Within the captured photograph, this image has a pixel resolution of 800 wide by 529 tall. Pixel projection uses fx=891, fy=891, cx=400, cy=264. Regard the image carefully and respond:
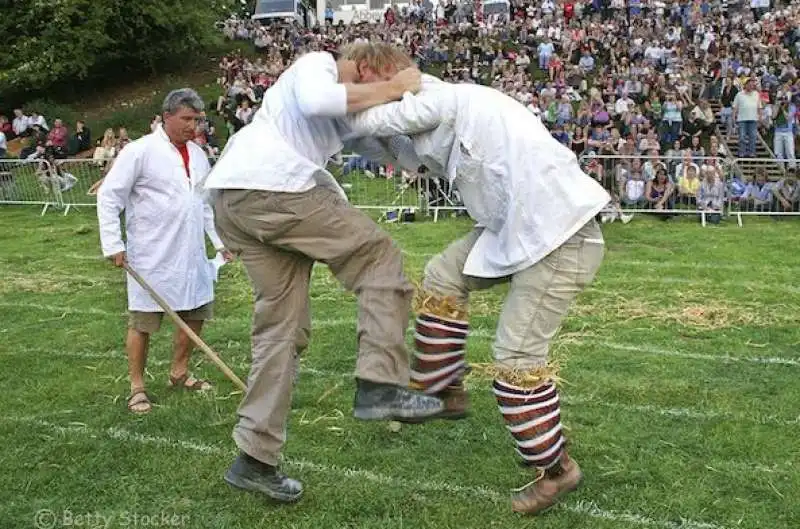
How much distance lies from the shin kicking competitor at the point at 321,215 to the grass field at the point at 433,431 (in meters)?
0.65

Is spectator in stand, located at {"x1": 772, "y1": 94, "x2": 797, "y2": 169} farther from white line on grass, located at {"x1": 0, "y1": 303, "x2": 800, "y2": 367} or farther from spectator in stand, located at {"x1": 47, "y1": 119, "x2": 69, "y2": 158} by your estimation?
spectator in stand, located at {"x1": 47, "y1": 119, "x2": 69, "y2": 158}

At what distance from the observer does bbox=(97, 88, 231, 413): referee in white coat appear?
5.70 metres

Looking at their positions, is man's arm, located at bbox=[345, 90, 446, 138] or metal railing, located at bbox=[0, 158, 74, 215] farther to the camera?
metal railing, located at bbox=[0, 158, 74, 215]

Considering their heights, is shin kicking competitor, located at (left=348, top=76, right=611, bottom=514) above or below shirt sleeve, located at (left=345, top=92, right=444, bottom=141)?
below

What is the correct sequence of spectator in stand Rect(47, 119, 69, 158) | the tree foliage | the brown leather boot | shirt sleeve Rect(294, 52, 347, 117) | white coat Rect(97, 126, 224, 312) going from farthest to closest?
1. the tree foliage
2. spectator in stand Rect(47, 119, 69, 158)
3. white coat Rect(97, 126, 224, 312)
4. the brown leather boot
5. shirt sleeve Rect(294, 52, 347, 117)

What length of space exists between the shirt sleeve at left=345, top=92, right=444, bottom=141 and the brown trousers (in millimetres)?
427

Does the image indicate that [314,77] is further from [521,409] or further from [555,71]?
[555,71]

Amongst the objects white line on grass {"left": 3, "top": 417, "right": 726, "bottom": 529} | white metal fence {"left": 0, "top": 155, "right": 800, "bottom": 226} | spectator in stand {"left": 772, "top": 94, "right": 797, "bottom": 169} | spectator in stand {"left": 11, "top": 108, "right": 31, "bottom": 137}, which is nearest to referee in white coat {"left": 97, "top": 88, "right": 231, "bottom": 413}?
white line on grass {"left": 3, "top": 417, "right": 726, "bottom": 529}

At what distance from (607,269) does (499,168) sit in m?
6.79

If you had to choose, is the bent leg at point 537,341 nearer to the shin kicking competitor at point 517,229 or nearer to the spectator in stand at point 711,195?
the shin kicking competitor at point 517,229

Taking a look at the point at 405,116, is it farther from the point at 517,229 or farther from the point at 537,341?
the point at 537,341

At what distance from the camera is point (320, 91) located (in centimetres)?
379

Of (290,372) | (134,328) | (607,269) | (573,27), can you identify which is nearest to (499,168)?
(290,372)

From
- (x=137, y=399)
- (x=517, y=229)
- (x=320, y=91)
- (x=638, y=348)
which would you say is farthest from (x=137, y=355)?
(x=638, y=348)
